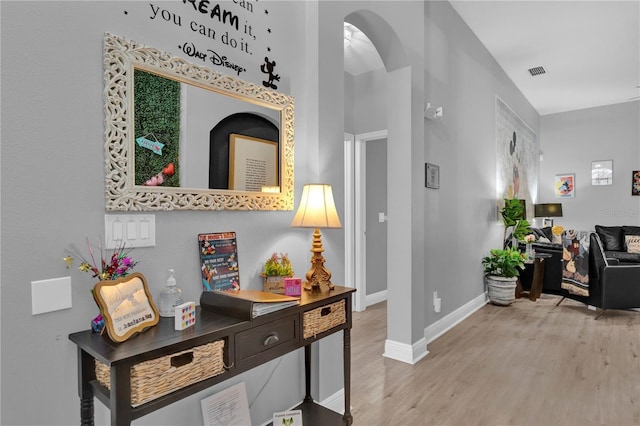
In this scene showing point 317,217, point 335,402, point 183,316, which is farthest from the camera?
point 335,402

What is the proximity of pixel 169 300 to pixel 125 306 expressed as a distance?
21 cm

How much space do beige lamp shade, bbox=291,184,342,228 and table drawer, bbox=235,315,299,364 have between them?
0.46 m

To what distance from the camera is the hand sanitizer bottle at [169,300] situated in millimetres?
1392

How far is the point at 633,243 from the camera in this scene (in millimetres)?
6355

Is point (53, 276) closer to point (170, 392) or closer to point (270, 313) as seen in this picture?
point (170, 392)

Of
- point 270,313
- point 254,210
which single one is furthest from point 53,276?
point 254,210

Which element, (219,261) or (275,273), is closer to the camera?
(219,261)

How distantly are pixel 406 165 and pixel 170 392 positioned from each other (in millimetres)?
2421

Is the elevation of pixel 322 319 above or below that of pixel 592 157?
below

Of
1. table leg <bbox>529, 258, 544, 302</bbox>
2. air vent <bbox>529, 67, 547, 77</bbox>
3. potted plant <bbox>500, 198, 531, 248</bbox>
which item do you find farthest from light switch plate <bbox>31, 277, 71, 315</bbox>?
air vent <bbox>529, 67, 547, 77</bbox>

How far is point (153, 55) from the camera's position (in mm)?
1436

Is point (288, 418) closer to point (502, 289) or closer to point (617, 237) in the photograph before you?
point (502, 289)

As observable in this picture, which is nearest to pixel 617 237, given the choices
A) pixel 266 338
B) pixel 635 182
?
pixel 635 182

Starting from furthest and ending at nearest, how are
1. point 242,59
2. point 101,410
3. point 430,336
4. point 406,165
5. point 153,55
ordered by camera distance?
point 430,336
point 406,165
point 242,59
point 153,55
point 101,410
